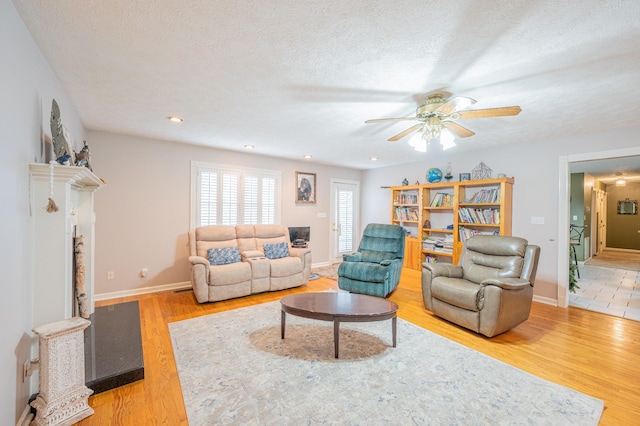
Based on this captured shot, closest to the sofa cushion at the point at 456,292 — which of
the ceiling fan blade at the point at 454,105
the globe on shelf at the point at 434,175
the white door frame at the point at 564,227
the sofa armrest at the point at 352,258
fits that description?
the sofa armrest at the point at 352,258

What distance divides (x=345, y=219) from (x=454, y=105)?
4.67 meters

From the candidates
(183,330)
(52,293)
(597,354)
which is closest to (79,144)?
(52,293)

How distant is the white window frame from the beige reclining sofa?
0.39 metres

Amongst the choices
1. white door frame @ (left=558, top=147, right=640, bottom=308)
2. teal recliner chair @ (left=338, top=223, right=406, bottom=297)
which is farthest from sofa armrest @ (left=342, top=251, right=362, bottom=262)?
white door frame @ (left=558, top=147, right=640, bottom=308)

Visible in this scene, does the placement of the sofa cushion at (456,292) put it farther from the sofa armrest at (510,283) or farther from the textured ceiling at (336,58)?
the textured ceiling at (336,58)

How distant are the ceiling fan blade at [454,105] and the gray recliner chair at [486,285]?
5.82 ft

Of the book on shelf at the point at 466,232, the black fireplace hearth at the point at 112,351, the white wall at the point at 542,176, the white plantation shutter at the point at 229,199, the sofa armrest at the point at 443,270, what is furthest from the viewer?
the white plantation shutter at the point at 229,199

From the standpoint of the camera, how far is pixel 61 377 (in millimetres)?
1665

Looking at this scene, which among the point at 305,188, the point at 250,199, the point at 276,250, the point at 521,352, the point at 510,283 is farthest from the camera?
the point at 305,188

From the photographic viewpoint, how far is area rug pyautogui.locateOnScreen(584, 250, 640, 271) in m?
6.46

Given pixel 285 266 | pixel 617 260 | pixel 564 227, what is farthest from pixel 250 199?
pixel 617 260

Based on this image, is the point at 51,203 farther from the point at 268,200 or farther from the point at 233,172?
the point at 268,200

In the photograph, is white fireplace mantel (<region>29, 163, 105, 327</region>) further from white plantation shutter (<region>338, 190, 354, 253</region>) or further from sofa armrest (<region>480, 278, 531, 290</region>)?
white plantation shutter (<region>338, 190, 354, 253</region>)

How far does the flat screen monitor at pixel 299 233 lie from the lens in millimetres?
5719
